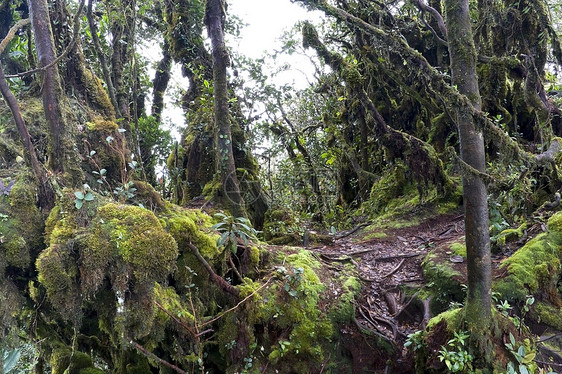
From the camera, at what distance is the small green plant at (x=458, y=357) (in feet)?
12.3

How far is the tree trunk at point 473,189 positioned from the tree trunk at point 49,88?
414 cm

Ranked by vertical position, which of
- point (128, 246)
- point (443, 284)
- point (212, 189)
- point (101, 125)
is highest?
point (101, 125)

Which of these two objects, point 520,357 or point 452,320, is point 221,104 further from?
point 520,357

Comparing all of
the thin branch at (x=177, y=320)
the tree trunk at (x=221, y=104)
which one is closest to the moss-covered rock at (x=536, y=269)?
the thin branch at (x=177, y=320)

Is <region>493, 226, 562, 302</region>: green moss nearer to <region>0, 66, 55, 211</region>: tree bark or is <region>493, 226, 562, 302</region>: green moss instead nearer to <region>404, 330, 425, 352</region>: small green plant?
<region>404, 330, 425, 352</region>: small green plant

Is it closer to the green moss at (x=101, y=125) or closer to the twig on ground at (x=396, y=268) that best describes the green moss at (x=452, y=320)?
the twig on ground at (x=396, y=268)

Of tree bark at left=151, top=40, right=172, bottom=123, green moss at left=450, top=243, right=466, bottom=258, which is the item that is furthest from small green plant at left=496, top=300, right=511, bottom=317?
tree bark at left=151, top=40, right=172, bottom=123

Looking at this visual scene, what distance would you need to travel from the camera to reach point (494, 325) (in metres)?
3.92

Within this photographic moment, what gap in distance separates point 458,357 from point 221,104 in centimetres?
517

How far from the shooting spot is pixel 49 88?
3783 mm

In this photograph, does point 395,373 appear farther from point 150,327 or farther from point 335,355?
point 150,327

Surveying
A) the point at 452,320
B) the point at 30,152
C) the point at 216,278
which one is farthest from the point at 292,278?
the point at 30,152

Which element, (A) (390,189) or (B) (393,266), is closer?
(B) (393,266)

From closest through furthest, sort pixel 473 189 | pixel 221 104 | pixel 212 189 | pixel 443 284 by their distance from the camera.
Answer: pixel 473 189 < pixel 443 284 < pixel 221 104 < pixel 212 189
